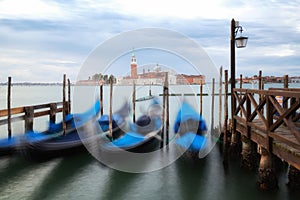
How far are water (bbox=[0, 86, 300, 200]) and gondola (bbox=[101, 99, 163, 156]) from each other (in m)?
0.59

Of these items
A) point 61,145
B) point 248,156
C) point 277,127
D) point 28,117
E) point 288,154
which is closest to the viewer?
point 288,154

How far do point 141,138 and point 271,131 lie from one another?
4.65m

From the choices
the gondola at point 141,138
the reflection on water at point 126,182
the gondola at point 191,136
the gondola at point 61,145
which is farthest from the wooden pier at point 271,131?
the gondola at point 61,145

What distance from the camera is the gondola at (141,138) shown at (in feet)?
23.2

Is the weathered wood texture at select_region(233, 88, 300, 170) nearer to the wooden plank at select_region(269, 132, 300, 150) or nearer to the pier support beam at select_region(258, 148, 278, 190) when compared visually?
the wooden plank at select_region(269, 132, 300, 150)

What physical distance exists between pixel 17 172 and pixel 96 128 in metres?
2.96

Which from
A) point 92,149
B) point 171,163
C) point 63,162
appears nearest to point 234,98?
point 171,163

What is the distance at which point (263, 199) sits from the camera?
15.2 feet

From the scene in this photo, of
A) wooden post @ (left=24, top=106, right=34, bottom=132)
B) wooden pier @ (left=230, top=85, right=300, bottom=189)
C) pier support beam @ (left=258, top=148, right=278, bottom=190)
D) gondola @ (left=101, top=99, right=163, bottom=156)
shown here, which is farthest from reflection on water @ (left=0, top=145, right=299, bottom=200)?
wooden post @ (left=24, top=106, right=34, bottom=132)

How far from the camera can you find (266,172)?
4668 millimetres

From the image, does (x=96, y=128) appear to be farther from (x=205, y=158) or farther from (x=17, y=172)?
(x=205, y=158)

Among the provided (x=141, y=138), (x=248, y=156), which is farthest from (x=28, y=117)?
(x=248, y=156)

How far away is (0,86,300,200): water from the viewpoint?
506 cm

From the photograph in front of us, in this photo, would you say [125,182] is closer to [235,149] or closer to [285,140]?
[235,149]
